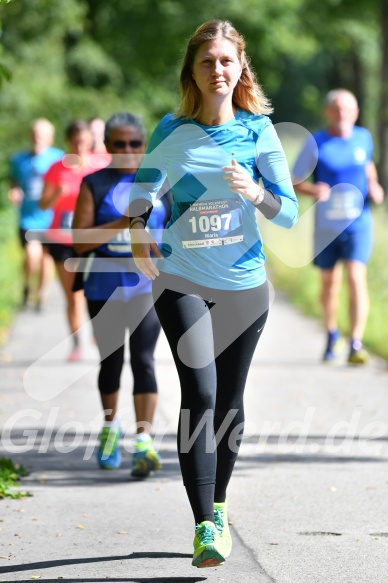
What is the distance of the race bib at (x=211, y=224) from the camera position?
4.97 meters

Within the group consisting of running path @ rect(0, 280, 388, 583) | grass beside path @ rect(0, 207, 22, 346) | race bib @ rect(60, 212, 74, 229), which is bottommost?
grass beside path @ rect(0, 207, 22, 346)

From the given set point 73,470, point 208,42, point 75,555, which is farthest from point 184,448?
point 73,470

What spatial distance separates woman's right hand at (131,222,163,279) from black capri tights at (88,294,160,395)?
5.67ft

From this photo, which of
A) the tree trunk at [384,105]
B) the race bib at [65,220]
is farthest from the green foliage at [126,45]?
the race bib at [65,220]

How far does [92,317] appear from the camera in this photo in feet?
23.3

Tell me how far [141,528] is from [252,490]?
97 cm

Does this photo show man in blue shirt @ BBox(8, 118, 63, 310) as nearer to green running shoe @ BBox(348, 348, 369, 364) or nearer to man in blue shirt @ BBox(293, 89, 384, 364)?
man in blue shirt @ BBox(293, 89, 384, 364)

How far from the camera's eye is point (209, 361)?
493cm

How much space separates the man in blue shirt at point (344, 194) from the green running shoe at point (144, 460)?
168 inches

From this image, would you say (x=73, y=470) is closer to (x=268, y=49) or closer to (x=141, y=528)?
(x=141, y=528)

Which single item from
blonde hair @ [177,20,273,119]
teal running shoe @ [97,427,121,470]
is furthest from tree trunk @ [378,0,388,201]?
blonde hair @ [177,20,273,119]

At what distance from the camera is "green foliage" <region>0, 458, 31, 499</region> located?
6335 millimetres

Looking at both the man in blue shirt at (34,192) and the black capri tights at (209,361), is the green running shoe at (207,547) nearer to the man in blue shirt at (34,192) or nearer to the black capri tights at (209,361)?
the black capri tights at (209,361)

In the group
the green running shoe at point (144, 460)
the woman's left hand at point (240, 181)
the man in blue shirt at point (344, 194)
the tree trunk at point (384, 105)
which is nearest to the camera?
the woman's left hand at point (240, 181)
